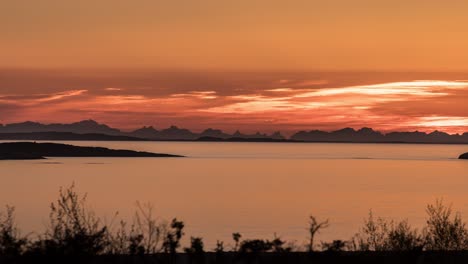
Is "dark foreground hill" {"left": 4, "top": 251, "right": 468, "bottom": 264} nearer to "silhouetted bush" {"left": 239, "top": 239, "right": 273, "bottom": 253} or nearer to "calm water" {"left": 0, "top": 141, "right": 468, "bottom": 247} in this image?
"silhouetted bush" {"left": 239, "top": 239, "right": 273, "bottom": 253}

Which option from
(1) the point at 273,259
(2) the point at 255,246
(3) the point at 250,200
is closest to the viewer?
(2) the point at 255,246

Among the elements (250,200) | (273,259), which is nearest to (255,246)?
(273,259)

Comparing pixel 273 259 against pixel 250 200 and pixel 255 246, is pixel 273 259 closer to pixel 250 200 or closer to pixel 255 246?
pixel 255 246

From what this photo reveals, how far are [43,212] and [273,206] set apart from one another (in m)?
17.9

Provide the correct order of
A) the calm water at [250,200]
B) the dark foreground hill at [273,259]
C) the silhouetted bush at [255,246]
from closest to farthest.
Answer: the silhouetted bush at [255,246] < the dark foreground hill at [273,259] < the calm water at [250,200]

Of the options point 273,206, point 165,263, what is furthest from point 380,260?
point 273,206

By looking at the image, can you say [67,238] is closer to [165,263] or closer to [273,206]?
[165,263]

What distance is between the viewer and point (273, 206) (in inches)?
2596

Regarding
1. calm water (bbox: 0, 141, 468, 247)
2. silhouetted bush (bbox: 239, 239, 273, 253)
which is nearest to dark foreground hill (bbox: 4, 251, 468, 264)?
silhouetted bush (bbox: 239, 239, 273, 253)

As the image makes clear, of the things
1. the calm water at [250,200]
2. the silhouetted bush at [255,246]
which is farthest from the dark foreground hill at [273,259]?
the calm water at [250,200]

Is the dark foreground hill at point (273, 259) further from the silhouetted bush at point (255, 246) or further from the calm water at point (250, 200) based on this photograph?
the calm water at point (250, 200)

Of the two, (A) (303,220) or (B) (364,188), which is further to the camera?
(B) (364,188)

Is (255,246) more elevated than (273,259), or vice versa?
(255,246)

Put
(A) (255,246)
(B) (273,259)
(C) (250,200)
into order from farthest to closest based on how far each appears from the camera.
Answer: (C) (250,200) → (B) (273,259) → (A) (255,246)
